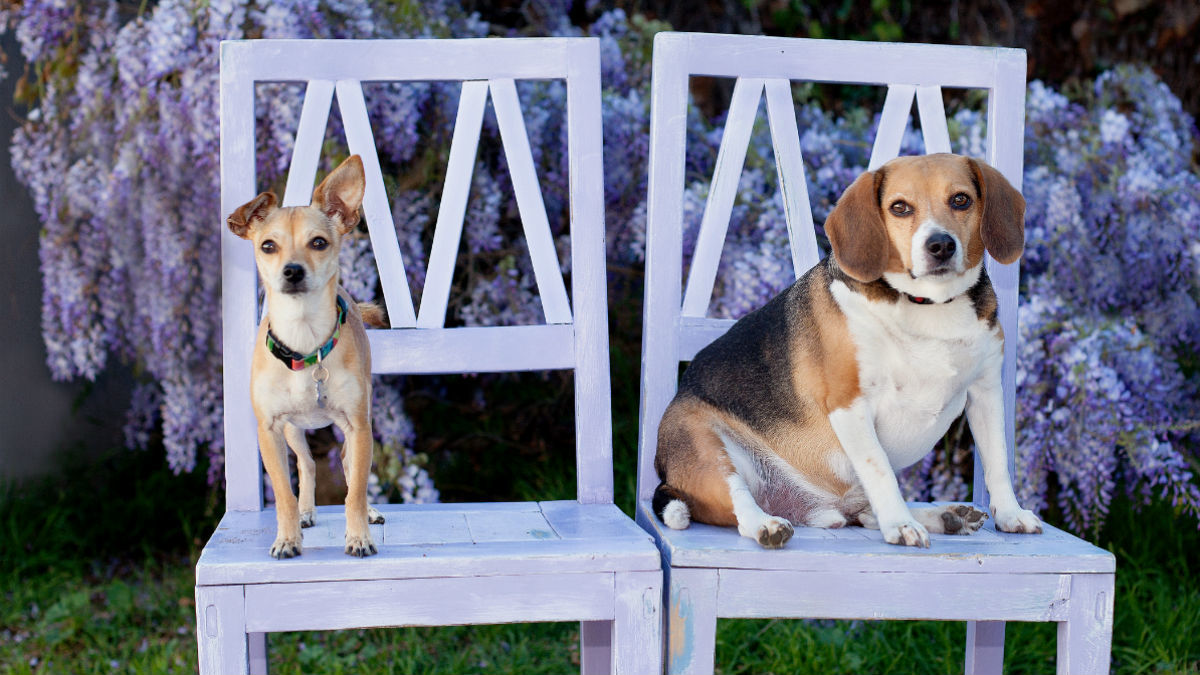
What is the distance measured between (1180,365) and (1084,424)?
94cm

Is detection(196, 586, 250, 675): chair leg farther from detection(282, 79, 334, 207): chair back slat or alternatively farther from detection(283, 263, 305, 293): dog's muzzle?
detection(282, 79, 334, 207): chair back slat

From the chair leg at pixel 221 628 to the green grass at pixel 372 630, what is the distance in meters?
1.40

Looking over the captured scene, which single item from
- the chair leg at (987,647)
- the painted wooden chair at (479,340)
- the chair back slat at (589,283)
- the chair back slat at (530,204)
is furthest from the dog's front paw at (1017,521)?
the chair back slat at (530,204)

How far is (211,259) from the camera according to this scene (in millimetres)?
3396

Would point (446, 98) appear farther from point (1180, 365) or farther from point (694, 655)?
point (1180, 365)

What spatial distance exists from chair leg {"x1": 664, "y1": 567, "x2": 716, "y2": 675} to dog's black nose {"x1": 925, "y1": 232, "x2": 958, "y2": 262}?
0.63 m

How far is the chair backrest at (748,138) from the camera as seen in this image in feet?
7.64

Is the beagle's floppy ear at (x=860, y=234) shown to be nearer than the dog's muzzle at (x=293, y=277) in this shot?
No

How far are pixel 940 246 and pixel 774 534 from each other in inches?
21.4

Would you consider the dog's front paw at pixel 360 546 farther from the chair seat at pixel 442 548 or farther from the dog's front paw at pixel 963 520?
the dog's front paw at pixel 963 520

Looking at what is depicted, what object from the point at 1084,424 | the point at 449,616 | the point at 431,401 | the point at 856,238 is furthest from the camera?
the point at 431,401

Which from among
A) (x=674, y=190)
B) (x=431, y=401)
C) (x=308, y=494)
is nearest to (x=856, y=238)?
(x=674, y=190)

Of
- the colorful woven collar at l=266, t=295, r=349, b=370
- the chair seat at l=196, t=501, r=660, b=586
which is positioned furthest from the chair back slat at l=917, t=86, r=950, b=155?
the colorful woven collar at l=266, t=295, r=349, b=370

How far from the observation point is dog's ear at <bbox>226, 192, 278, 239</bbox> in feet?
5.82
